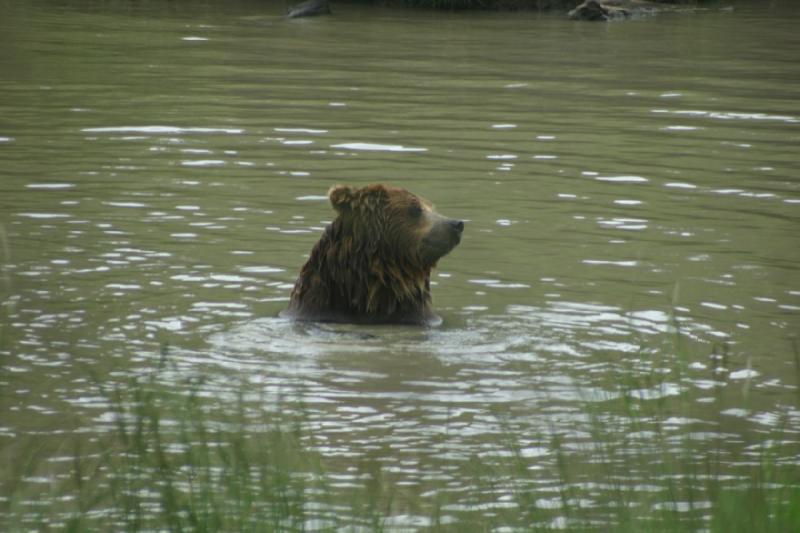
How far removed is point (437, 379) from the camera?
27.1 feet

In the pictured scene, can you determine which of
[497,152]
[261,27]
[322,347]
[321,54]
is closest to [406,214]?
[322,347]

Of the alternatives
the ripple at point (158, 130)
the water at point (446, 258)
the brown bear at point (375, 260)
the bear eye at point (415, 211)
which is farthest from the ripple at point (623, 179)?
the bear eye at point (415, 211)

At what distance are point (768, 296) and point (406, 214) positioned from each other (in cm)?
266

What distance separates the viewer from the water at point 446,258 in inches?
294

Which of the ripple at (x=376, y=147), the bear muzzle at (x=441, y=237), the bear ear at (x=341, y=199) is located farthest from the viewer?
the ripple at (x=376, y=147)

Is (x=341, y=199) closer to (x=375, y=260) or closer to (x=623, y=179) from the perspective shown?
(x=375, y=260)

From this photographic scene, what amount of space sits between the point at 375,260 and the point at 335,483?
3162 mm

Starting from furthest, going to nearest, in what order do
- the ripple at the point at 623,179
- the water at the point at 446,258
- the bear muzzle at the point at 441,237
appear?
the ripple at the point at 623,179 → the bear muzzle at the point at 441,237 → the water at the point at 446,258

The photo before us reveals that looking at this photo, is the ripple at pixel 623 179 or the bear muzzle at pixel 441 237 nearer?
the bear muzzle at pixel 441 237

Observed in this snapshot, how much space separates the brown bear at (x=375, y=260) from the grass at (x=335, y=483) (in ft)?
5.96

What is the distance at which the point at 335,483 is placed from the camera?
6355mm

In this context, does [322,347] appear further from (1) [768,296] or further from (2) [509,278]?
(1) [768,296]

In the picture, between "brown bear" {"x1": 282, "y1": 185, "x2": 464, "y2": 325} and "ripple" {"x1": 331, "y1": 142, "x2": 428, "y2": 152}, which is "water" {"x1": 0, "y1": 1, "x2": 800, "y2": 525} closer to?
"ripple" {"x1": 331, "y1": 142, "x2": 428, "y2": 152}

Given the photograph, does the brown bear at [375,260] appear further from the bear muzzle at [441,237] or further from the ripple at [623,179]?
the ripple at [623,179]
